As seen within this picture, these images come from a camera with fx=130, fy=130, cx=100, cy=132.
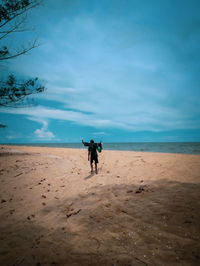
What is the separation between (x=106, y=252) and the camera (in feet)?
8.64

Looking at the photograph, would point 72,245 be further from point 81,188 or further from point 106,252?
point 81,188

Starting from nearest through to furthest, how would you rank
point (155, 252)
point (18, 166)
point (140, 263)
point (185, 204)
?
1. point (140, 263)
2. point (155, 252)
3. point (185, 204)
4. point (18, 166)

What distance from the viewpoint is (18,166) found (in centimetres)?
947

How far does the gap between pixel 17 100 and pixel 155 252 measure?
765 centimetres

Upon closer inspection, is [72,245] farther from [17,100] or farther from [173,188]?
[17,100]

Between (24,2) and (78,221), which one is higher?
(24,2)

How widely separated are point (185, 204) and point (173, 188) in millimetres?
1576

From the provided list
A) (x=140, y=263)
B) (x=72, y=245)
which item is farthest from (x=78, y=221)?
(x=140, y=263)

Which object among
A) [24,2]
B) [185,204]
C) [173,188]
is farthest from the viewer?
[24,2]

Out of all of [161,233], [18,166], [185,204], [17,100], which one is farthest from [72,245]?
[18,166]

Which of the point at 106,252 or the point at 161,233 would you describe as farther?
the point at 161,233

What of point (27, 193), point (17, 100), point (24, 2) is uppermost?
point (24, 2)

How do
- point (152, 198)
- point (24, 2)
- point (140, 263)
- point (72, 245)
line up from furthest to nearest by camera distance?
point (24, 2)
point (152, 198)
point (72, 245)
point (140, 263)

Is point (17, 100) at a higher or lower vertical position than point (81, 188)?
higher
